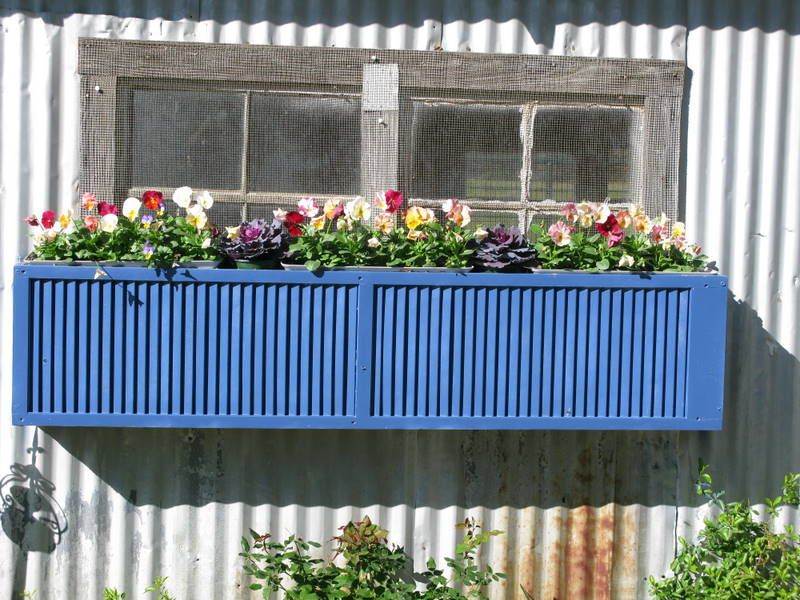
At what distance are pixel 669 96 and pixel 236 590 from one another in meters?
2.91

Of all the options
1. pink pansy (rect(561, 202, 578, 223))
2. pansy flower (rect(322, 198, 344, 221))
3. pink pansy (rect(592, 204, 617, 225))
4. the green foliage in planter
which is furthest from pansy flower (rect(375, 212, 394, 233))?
the green foliage in planter

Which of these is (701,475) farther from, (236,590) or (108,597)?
(108,597)

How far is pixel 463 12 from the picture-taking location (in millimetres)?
4465

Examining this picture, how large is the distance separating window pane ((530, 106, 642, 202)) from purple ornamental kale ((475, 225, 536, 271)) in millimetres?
423

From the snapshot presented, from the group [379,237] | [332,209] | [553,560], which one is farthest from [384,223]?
[553,560]

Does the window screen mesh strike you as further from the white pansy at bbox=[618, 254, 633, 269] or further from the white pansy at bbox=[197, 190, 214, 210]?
the white pansy at bbox=[618, 254, 633, 269]

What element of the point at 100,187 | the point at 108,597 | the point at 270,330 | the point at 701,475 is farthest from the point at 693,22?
the point at 108,597

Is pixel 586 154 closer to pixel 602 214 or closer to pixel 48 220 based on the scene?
pixel 602 214

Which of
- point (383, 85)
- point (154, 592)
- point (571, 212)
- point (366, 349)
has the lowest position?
point (154, 592)

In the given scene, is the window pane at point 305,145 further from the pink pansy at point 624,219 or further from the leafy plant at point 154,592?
the leafy plant at point 154,592

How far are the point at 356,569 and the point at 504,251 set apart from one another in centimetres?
151

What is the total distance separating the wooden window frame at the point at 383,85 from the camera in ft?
14.2

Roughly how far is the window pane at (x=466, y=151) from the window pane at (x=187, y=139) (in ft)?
2.63

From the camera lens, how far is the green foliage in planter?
4332 mm
